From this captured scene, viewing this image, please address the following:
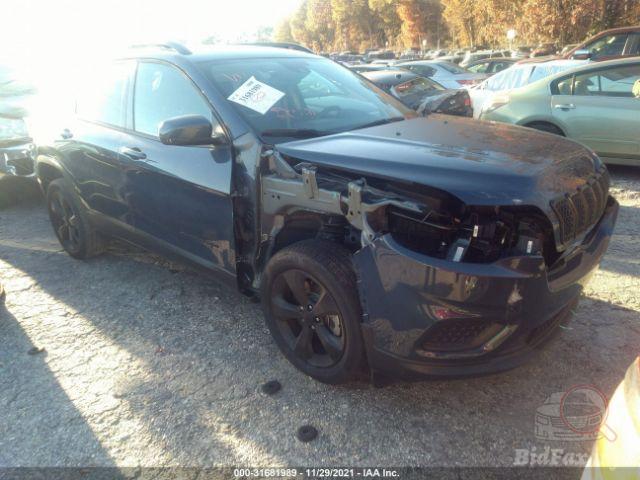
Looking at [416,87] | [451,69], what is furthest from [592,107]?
[451,69]

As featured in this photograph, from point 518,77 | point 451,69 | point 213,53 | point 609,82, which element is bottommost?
point 451,69

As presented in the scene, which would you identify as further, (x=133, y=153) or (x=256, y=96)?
(x=133, y=153)

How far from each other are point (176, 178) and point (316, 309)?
4.08 feet

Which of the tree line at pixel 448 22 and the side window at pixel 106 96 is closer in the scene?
the side window at pixel 106 96

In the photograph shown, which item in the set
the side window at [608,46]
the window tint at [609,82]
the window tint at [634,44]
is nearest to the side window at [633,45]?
the window tint at [634,44]

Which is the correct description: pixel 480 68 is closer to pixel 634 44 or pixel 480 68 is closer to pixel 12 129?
pixel 634 44

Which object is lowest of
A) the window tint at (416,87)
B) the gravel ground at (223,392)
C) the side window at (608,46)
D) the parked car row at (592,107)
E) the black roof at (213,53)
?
the gravel ground at (223,392)

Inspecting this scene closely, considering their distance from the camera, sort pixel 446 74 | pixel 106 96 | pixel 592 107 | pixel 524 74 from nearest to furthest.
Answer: pixel 106 96 < pixel 592 107 < pixel 524 74 < pixel 446 74

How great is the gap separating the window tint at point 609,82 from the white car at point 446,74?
6.49 m

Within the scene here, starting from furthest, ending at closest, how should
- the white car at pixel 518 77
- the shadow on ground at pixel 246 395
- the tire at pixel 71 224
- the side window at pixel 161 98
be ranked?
the white car at pixel 518 77
the tire at pixel 71 224
the side window at pixel 161 98
the shadow on ground at pixel 246 395

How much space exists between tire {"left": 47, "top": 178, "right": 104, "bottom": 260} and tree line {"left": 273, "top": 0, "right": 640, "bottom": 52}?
2767cm

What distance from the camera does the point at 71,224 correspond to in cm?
442

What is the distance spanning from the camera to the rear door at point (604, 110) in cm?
569

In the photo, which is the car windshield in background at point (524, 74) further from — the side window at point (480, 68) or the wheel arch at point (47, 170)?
the side window at point (480, 68)
